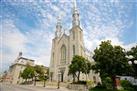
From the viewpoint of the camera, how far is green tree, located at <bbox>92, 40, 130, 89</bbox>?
28562 millimetres

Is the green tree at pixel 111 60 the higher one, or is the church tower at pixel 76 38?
the church tower at pixel 76 38

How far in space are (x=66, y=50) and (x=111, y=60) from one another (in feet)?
120

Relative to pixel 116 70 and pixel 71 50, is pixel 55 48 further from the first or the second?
pixel 116 70

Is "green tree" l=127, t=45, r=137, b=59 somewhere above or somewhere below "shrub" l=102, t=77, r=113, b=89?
above

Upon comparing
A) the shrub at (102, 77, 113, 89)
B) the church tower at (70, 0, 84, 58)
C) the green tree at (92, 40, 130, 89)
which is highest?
the church tower at (70, 0, 84, 58)

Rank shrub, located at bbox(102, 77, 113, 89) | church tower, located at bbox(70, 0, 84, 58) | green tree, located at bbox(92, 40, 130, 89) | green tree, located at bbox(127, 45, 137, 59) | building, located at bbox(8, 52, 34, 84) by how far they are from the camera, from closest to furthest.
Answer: green tree, located at bbox(92, 40, 130, 89), green tree, located at bbox(127, 45, 137, 59), shrub, located at bbox(102, 77, 113, 89), church tower, located at bbox(70, 0, 84, 58), building, located at bbox(8, 52, 34, 84)

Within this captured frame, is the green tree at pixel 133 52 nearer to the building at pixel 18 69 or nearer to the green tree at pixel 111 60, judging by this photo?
the green tree at pixel 111 60

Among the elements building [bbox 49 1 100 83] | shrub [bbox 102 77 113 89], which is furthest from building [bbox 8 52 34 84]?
shrub [bbox 102 77 113 89]

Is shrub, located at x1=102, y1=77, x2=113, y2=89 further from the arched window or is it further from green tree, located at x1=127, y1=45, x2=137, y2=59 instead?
the arched window

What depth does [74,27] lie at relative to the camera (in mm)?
62469

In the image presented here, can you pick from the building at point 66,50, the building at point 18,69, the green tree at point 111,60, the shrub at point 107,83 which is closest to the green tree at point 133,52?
the green tree at point 111,60

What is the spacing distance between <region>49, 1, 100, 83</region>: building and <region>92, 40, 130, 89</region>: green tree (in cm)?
2660

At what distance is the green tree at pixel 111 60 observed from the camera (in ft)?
93.7

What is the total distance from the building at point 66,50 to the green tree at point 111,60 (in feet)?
87.3
